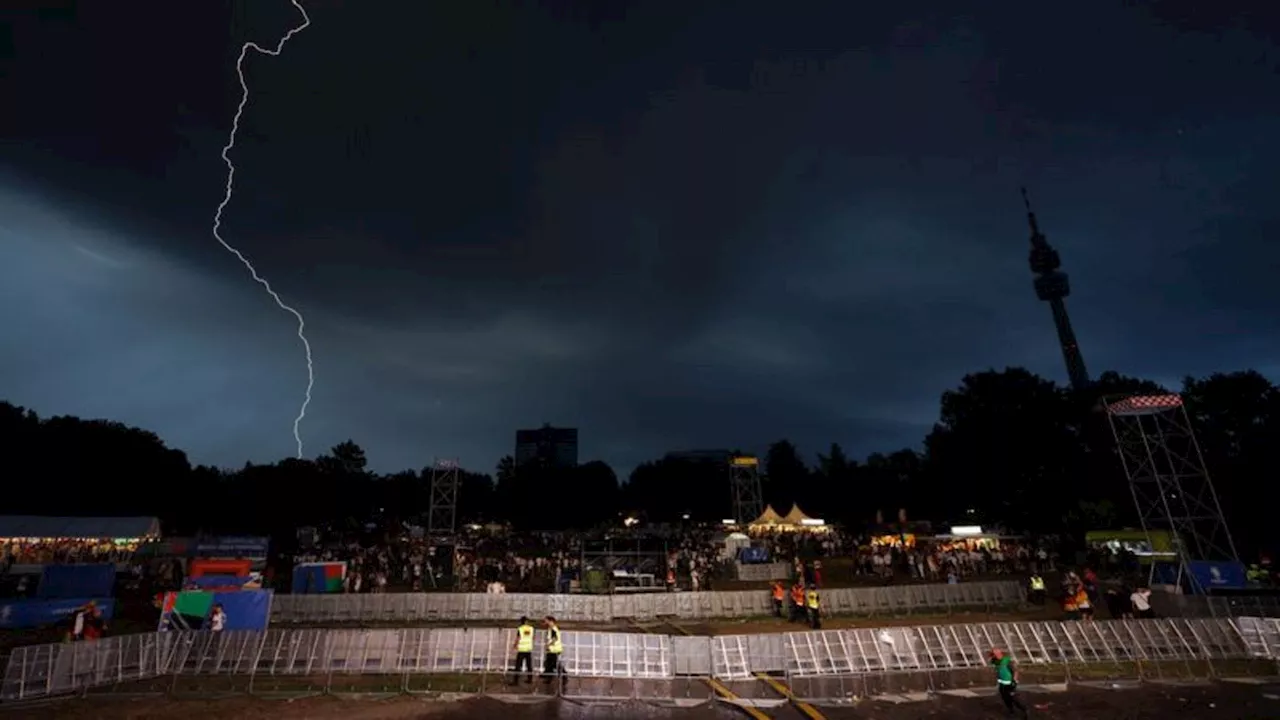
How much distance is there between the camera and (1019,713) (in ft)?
39.9

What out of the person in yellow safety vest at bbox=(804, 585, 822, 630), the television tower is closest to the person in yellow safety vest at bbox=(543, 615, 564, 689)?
the person in yellow safety vest at bbox=(804, 585, 822, 630)

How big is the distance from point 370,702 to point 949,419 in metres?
70.8

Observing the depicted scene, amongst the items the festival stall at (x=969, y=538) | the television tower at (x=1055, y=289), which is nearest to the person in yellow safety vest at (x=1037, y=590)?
the festival stall at (x=969, y=538)

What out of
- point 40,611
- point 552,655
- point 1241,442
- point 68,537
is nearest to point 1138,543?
point 1241,442

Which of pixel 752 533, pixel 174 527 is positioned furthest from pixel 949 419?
pixel 174 527

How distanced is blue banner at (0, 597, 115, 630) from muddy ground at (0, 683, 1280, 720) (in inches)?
511

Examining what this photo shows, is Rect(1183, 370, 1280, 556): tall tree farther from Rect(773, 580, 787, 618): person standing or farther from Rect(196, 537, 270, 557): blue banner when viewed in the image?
Rect(196, 537, 270, 557): blue banner

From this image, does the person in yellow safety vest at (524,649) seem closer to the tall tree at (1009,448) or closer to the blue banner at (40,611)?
the blue banner at (40,611)

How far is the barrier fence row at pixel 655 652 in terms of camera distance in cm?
1448

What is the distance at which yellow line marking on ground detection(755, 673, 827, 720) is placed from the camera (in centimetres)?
1201

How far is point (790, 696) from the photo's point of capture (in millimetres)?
13281

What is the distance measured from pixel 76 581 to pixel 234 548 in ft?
18.1

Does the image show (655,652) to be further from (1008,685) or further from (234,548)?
(234,548)

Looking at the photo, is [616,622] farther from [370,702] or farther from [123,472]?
[123,472]
